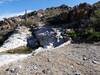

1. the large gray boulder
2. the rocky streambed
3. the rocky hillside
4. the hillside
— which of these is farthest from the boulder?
the rocky streambed

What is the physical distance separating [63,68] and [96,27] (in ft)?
38.9

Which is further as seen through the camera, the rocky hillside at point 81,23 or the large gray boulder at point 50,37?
the large gray boulder at point 50,37

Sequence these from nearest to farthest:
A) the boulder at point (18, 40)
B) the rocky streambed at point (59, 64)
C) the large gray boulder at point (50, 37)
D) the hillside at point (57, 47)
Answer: the rocky streambed at point (59, 64), the hillside at point (57, 47), the large gray boulder at point (50, 37), the boulder at point (18, 40)

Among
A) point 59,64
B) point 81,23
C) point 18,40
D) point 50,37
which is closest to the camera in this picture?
point 59,64

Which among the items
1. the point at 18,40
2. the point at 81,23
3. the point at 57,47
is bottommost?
the point at 18,40

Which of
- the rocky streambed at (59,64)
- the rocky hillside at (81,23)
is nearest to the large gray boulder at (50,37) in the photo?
the rocky hillside at (81,23)

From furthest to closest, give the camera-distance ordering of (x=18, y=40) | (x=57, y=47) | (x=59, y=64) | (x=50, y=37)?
(x=18, y=40) < (x=50, y=37) < (x=57, y=47) < (x=59, y=64)

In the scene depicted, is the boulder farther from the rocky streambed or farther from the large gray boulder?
the rocky streambed

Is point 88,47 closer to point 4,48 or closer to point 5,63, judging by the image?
point 5,63

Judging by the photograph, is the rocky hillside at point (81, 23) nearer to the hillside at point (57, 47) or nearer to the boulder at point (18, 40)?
the hillside at point (57, 47)

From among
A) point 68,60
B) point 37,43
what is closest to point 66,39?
point 37,43

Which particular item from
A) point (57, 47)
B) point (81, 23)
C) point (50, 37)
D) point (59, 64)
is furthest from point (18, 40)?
point (59, 64)

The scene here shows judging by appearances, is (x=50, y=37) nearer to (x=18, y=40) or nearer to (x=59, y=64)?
(x=18, y=40)

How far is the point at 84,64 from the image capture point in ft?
66.0
